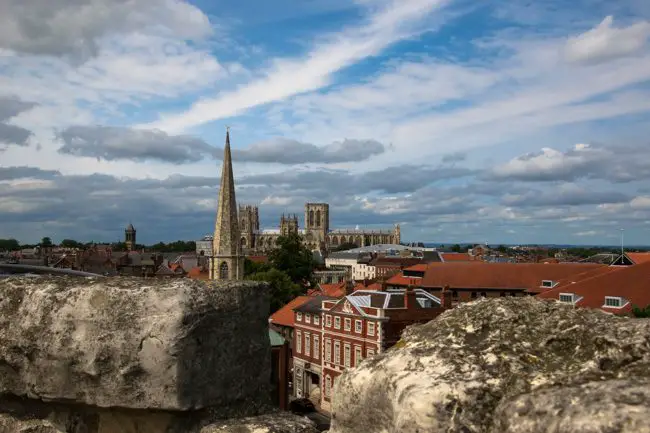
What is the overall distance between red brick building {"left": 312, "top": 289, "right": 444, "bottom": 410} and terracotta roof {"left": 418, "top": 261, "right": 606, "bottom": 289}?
53.1 feet

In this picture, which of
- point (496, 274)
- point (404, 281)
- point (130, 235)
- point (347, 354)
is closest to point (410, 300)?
point (347, 354)

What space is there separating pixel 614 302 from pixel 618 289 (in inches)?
65.1

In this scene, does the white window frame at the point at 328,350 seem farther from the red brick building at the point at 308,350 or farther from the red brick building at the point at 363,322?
the red brick building at the point at 308,350

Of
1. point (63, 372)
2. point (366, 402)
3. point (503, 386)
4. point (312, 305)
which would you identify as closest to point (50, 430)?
point (63, 372)

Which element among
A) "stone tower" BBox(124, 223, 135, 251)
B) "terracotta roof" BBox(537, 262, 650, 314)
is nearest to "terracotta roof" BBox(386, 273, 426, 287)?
"terracotta roof" BBox(537, 262, 650, 314)

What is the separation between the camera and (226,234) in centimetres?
6247

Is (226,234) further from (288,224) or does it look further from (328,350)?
(288,224)

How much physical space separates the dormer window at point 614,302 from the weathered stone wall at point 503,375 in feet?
84.0

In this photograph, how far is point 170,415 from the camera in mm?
3400

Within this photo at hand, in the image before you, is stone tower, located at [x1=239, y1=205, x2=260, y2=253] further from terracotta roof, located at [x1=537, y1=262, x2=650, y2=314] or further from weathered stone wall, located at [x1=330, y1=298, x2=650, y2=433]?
weathered stone wall, located at [x1=330, y1=298, x2=650, y2=433]

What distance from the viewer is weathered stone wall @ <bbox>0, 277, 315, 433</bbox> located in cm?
334

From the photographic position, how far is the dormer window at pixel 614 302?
84.9ft

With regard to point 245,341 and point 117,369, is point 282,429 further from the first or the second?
point 117,369

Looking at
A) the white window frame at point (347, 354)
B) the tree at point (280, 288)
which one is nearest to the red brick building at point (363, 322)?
the white window frame at point (347, 354)
